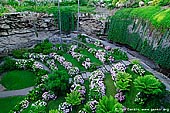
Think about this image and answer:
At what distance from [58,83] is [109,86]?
268cm

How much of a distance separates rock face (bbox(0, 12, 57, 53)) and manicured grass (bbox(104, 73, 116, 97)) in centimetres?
1113

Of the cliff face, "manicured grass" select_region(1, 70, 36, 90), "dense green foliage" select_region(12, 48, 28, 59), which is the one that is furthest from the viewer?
"dense green foliage" select_region(12, 48, 28, 59)

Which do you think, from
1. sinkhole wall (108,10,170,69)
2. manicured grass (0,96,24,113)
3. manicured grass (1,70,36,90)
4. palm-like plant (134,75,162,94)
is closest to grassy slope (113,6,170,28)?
sinkhole wall (108,10,170,69)

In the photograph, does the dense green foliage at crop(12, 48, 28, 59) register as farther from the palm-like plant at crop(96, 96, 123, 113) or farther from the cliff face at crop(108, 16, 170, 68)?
the palm-like plant at crop(96, 96, 123, 113)

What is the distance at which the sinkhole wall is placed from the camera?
585 inches

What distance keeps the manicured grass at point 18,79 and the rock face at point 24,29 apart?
5.06 m

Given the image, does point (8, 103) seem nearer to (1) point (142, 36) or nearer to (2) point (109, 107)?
(2) point (109, 107)

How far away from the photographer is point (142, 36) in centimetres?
1784

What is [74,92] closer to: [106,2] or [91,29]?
[91,29]

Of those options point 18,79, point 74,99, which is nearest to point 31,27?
point 18,79

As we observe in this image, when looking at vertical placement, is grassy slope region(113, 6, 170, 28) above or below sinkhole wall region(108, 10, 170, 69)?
above

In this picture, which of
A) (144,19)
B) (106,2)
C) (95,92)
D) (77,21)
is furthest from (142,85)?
(106,2)

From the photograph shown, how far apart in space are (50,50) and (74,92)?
9045 mm

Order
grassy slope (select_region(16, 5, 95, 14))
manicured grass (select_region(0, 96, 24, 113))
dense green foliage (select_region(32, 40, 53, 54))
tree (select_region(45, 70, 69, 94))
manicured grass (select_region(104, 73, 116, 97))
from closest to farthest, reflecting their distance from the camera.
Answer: manicured grass (select_region(104, 73, 116, 97)), tree (select_region(45, 70, 69, 94)), manicured grass (select_region(0, 96, 24, 113)), dense green foliage (select_region(32, 40, 53, 54)), grassy slope (select_region(16, 5, 95, 14))
